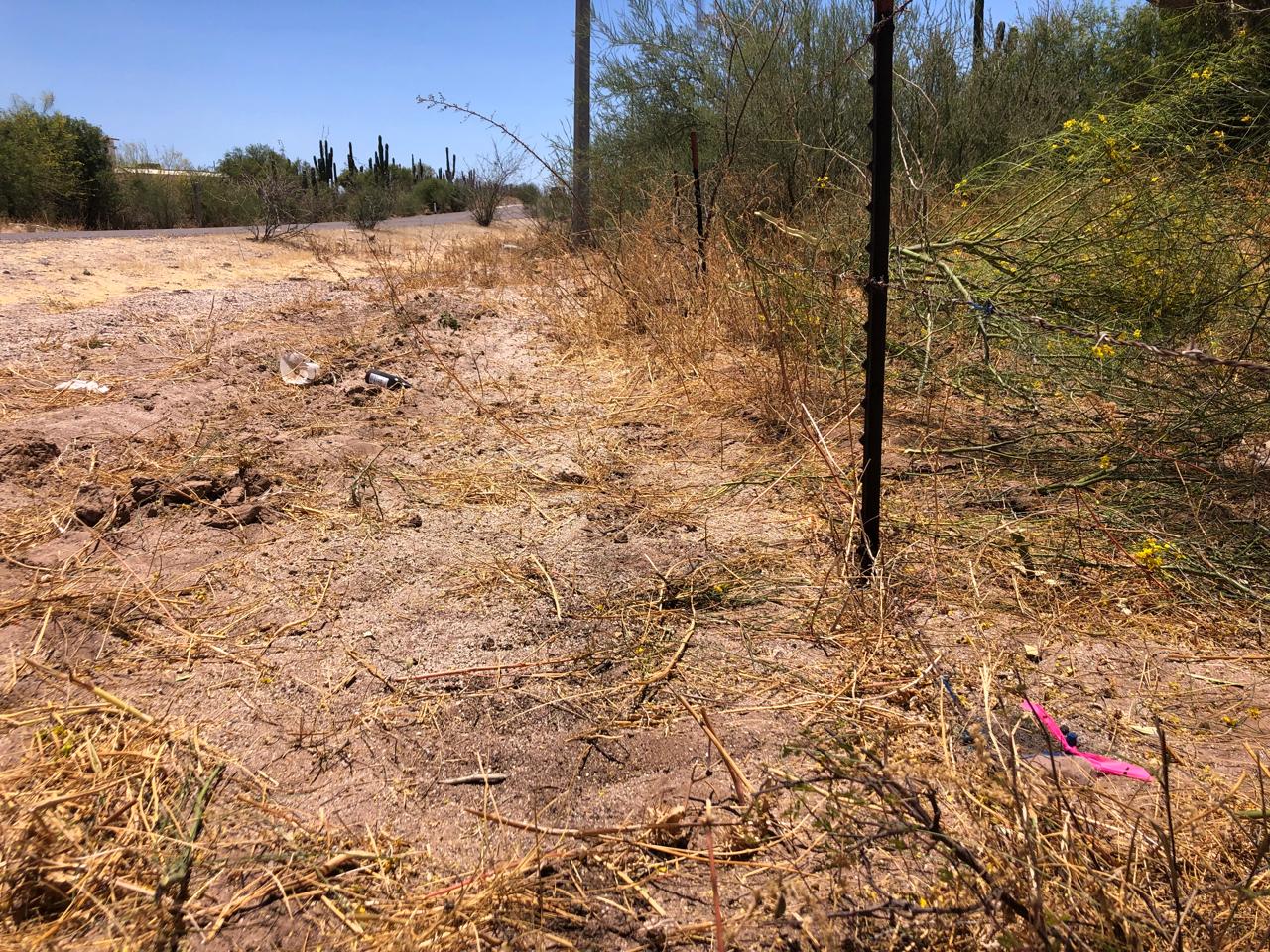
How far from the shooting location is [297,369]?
16.9 ft

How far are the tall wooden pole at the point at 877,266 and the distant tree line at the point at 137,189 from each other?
1461 cm

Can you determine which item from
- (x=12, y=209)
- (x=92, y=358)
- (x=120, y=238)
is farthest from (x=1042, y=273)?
(x=12, y=209)

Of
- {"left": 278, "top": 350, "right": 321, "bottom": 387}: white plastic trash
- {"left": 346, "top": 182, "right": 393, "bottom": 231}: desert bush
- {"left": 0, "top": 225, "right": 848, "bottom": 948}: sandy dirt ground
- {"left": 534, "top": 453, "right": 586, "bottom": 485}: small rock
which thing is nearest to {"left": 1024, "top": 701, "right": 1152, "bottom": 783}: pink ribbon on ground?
{"left": 0, "top": 225, "right": 848, "bottom": 948}: sandy dirt ground

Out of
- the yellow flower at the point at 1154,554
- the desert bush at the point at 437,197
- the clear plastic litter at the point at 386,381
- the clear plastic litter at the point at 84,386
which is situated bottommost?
the yellow flower at the point at 1154,554

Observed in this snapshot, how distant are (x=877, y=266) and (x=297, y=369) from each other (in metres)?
4.22

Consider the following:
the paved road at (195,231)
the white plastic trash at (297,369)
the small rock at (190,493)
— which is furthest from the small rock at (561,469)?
the paved road at (195,231)

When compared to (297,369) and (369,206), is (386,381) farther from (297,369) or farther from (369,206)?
(369,206)

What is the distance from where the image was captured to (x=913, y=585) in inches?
98.0

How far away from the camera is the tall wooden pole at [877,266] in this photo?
198 cm

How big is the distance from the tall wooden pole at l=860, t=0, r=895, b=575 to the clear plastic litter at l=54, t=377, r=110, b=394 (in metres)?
4.42

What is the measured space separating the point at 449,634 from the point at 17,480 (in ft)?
7.39

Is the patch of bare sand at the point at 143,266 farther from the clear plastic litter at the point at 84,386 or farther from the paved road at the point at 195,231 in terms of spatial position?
the clear plastic litter at the point at 84,386

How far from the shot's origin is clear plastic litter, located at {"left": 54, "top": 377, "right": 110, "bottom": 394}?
179 inches

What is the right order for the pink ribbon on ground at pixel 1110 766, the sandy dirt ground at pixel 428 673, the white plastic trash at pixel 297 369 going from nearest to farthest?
the sandy dirt ground at pixel 428 673 → the pink ribbon on ground at pixel 1110 766 → the white plastic trash at pixel 297 369
